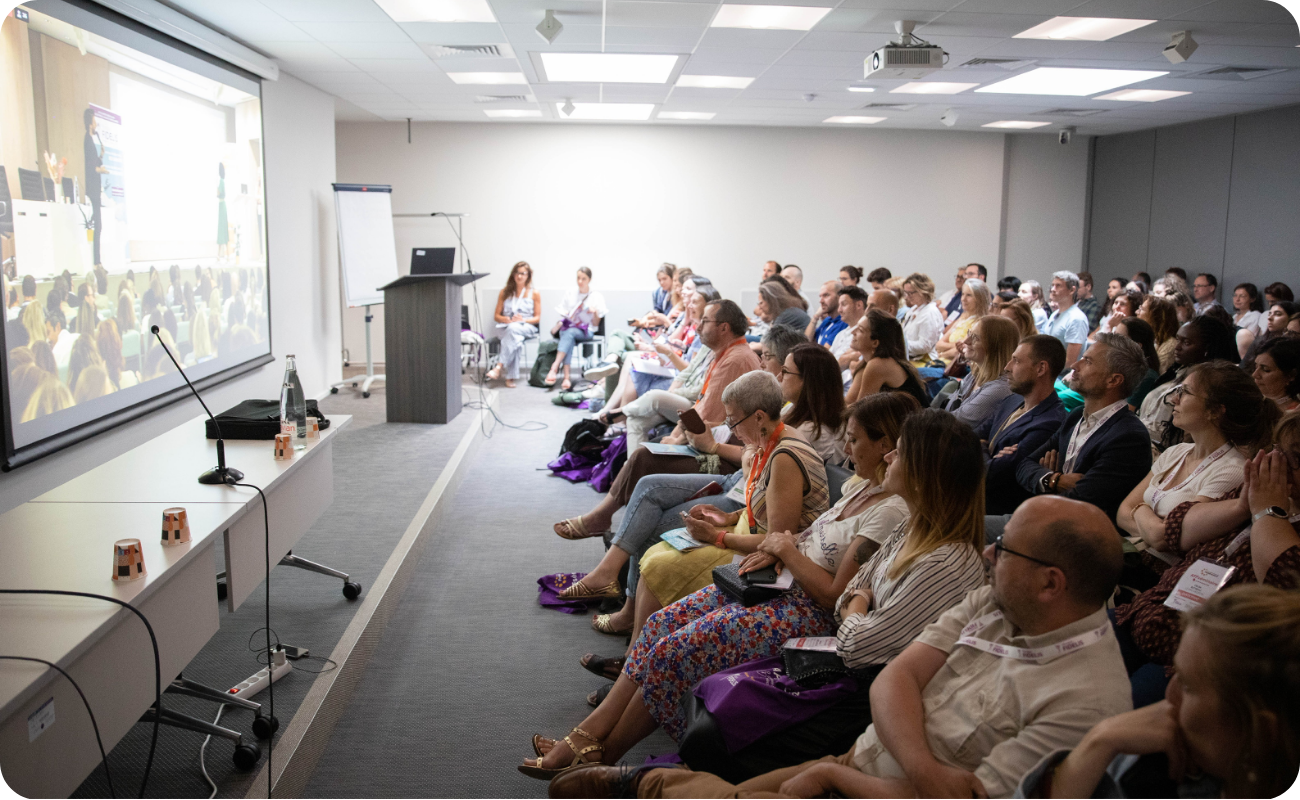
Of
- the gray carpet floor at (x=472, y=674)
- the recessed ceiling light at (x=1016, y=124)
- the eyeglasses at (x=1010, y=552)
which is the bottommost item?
the gray carpet floor at (x=472, y=674)

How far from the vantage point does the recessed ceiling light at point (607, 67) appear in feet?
21.6

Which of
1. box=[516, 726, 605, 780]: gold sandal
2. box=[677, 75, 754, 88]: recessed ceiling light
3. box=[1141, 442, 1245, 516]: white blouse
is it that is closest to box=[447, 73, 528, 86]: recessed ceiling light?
box=[677, 75, 754, 88]: recessed ceiling light

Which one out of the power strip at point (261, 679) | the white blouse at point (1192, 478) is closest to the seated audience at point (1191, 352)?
the white blouse at point (1192, 478)

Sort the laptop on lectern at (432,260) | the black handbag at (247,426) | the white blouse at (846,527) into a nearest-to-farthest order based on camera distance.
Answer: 1. the white blouse at (846,527)
2. the black handbag at (247,426)
3. the laptop on lectern at (432,260)

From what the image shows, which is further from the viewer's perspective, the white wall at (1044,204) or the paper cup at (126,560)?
the white wall at (1044,204)

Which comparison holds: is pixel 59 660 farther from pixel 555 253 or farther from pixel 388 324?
pixel 555 253

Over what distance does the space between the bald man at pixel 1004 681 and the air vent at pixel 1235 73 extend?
6769 millimetres

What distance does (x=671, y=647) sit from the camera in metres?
2.26

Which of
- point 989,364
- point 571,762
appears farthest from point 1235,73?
point 571,762

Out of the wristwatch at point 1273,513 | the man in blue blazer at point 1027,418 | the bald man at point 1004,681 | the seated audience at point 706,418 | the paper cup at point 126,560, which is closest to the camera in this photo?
the bald man at point 1004,681

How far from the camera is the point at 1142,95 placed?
7910 millimetres

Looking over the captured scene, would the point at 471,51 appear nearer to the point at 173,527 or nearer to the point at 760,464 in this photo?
the point at 760,464

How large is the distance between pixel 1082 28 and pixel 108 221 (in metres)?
5.64

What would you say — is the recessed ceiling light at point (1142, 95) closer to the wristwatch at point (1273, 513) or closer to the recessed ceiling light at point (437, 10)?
the recessed ceiling light at point (437, 10)
